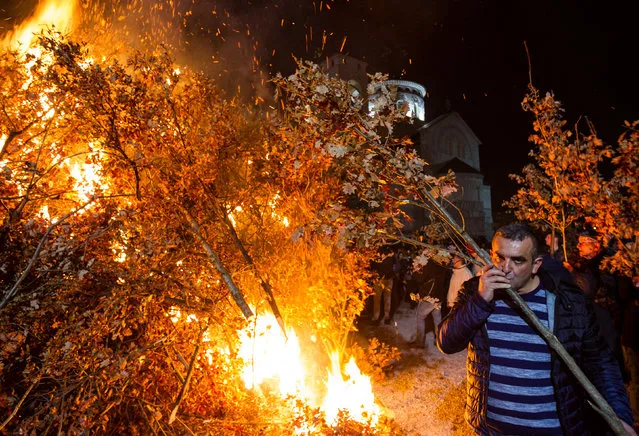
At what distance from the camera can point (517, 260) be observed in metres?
3.03

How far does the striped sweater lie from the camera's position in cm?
295

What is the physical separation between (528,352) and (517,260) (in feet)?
2.69

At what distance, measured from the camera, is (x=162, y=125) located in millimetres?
8305

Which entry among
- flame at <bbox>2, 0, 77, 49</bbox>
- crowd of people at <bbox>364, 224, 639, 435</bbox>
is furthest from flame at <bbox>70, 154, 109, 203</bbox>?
crowd of people at <bbox>364, 224, 639, 435</bbox>

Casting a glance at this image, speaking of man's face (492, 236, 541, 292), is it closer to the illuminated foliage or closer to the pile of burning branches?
the pile of burning branches

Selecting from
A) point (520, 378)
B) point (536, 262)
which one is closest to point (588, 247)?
point (536, 262)

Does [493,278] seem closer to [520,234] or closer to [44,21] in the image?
[520,234]

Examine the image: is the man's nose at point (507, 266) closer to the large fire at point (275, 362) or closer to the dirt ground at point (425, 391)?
the large fire at point (275, 362)

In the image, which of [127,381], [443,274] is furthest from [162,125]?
[443,274]

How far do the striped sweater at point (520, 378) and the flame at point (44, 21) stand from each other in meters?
12.4

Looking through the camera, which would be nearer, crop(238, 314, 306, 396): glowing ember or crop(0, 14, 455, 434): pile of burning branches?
crop(0, 14, 455, 434): pile of burning branches

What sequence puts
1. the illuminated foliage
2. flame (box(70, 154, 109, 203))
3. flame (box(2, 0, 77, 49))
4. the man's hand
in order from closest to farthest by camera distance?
the man's hand < the illuminated foliage < flame (box(70, 154, 109, 203)) < flame (box(2, 0, 77, 49))

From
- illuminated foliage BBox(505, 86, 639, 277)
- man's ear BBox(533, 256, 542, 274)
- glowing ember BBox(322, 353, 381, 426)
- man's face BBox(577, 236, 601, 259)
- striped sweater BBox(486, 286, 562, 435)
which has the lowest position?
glowing ember BBox(322, 353, 381, 426)

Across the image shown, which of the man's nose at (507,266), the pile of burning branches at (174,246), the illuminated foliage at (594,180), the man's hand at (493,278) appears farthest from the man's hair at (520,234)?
the illuminated foliage at (594,180)
